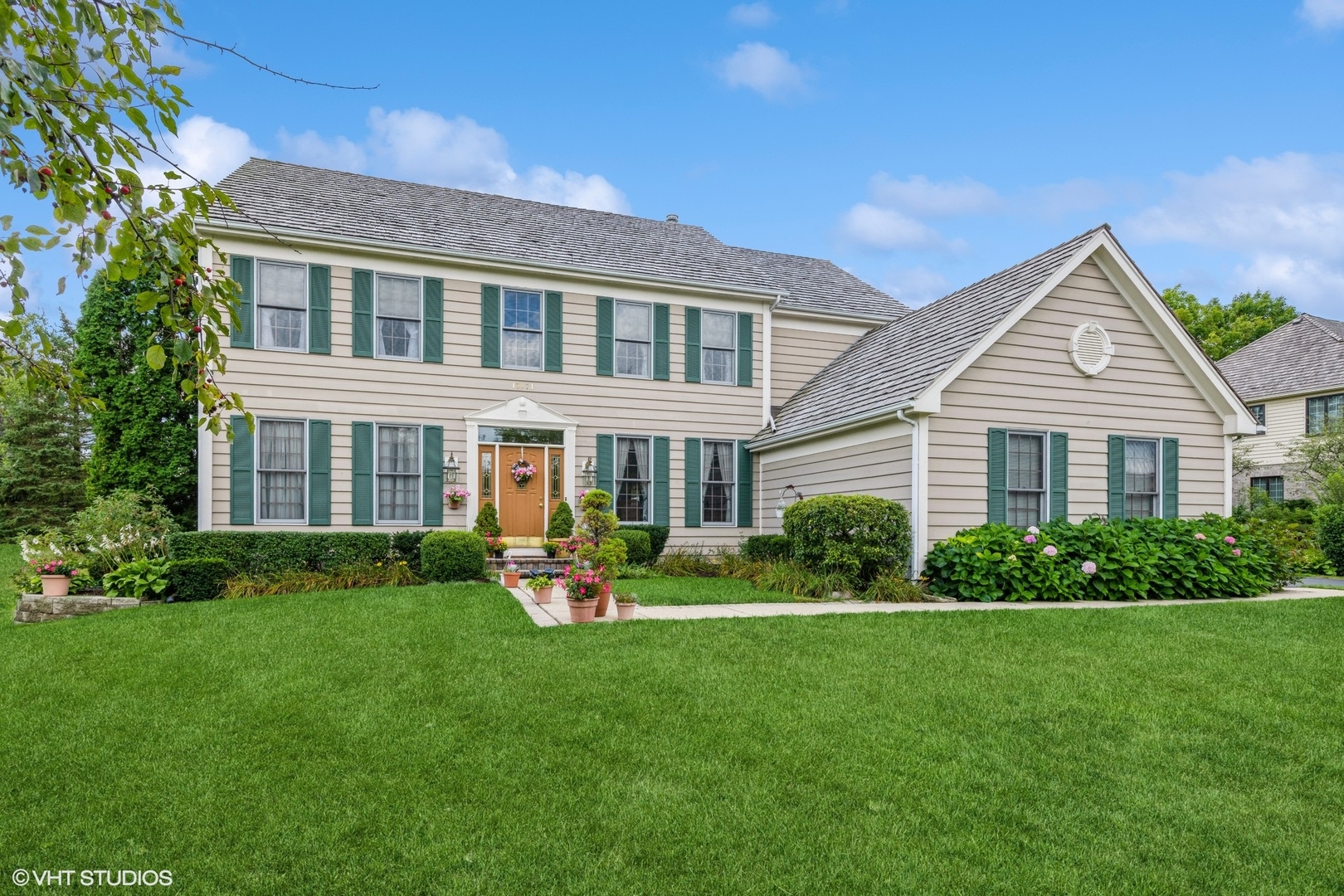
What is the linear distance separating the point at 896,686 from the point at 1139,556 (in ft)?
22.5

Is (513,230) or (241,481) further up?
(513,230)

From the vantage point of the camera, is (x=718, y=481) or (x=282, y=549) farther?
(x=718, y=481)

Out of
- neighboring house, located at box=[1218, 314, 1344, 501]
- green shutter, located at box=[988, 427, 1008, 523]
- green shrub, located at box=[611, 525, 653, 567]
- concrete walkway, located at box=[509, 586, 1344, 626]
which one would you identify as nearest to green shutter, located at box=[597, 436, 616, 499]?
green shrub, located at box=[611, 525, 653, 567]

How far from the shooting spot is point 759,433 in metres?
15.9

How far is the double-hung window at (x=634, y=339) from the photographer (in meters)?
15.3

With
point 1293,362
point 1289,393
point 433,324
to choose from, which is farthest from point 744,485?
point 1293,362

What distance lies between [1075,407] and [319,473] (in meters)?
11.9

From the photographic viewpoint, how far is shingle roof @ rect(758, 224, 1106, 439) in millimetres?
11727

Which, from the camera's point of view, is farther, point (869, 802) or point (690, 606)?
point (690, 606)

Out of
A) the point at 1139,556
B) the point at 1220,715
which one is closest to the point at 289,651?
the point at 1220,715

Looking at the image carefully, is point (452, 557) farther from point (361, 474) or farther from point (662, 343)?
point (662, 343)

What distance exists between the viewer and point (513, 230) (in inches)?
618

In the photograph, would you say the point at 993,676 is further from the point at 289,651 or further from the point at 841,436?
the point at 841,436

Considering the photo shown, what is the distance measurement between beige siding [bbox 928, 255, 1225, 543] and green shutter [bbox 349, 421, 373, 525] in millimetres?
8891
